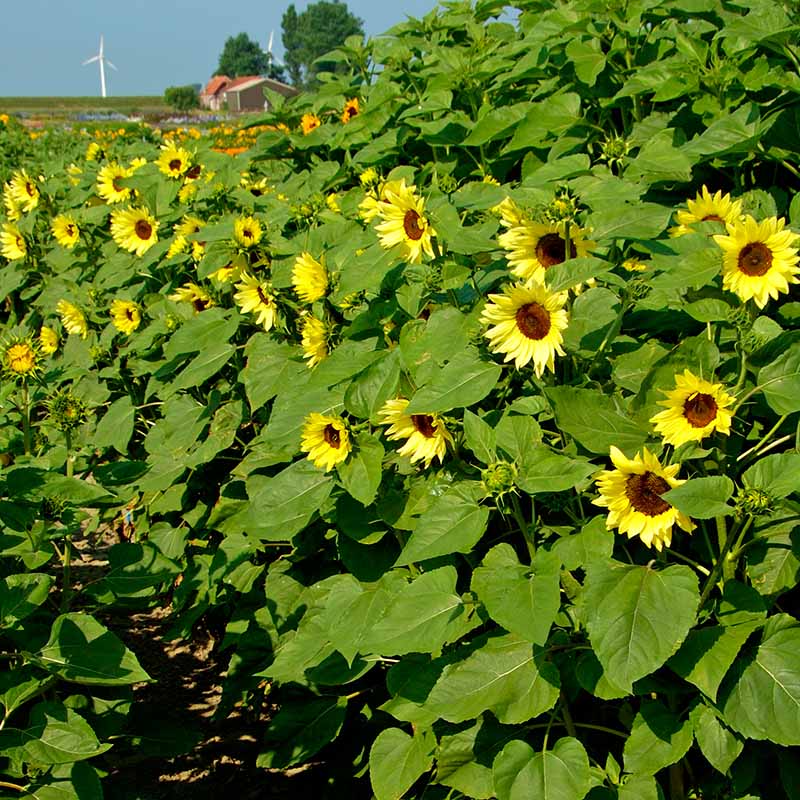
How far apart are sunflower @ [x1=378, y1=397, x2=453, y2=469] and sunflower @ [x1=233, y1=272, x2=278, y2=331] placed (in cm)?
91

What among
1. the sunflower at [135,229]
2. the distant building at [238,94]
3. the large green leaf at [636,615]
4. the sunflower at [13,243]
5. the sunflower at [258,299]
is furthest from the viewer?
the distant building at [238,94]

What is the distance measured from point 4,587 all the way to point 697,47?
8.14 ft

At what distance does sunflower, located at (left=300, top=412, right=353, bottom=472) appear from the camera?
2.37 m

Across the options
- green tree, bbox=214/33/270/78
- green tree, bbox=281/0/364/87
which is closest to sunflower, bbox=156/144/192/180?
green tree, bbox=281/0/364/87

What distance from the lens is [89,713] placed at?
2.79 metres

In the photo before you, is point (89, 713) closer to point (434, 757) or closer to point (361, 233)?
point (434, 757)

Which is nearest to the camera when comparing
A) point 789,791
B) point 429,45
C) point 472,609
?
point 789,791

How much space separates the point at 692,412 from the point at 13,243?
4.07m

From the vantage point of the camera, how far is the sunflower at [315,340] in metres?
2.85

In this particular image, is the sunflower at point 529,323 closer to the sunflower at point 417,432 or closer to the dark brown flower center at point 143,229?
the sunflower at point 417,432

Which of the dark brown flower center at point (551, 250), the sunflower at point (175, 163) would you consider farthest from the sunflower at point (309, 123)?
the dark brown flower center at point (551, 250)

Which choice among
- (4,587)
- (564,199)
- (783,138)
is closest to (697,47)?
(783,138)

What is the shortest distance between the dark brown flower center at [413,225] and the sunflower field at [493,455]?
3cm

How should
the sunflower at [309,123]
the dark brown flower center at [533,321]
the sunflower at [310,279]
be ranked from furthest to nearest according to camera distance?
the sunflower at [309,123], the sunflower at [310,279], the dark brown flower center at [533,321]
